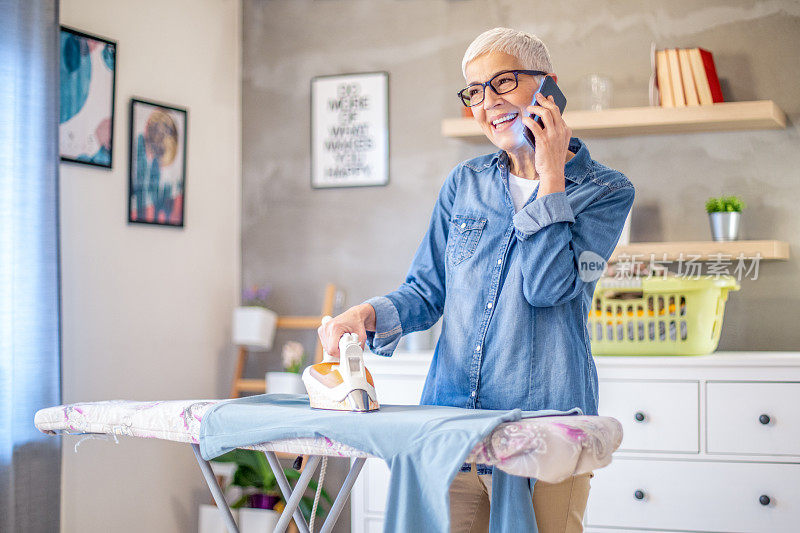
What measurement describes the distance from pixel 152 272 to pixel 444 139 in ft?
4.09

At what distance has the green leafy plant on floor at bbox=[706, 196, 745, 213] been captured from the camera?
9.63 feet

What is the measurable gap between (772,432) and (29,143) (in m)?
2.37

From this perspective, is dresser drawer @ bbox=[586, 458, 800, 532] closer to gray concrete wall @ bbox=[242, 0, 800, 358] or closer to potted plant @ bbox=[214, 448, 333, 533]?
gray concrete wall @ bbox=[242, 0, 800, 358]

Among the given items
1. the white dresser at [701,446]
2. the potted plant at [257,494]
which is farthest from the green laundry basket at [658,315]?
the potted plant at [257,494]

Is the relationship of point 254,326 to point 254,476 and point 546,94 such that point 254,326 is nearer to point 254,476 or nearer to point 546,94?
point 254,476

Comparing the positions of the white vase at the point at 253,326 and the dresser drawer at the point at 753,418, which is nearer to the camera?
the dresser drawer at the point at 753,418

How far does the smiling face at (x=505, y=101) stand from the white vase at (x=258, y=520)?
6.64ft

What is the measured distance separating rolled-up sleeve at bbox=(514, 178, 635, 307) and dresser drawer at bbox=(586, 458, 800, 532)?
139cm

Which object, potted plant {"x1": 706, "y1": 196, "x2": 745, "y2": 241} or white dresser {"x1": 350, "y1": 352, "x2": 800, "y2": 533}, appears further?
potted plant {"x1": 706, "y1": 196, "x2": 745, "y2": 241}

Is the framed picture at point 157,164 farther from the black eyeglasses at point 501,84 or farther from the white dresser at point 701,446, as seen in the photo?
the black eyeglasses at point 501,84

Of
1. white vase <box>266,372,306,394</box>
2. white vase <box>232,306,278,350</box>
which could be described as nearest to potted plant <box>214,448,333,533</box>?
white vase <box>266,372,306,394</box>

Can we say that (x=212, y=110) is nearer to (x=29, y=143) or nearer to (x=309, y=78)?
(x=309, y=78)

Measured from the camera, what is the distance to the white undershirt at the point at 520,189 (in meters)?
1.57

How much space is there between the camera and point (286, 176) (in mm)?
3629
